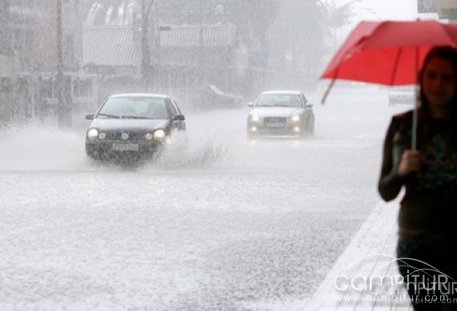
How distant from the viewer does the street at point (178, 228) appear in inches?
322

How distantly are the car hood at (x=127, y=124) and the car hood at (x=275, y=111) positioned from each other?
11.4 metres

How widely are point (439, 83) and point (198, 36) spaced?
79.3 m

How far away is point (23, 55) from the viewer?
49.8m

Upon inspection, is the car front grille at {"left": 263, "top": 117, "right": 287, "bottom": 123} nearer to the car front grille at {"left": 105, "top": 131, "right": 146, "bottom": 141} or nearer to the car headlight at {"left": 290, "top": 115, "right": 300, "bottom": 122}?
the car headlight at {"left": 290, "top": 115, "right": 300, "bottom": 122}

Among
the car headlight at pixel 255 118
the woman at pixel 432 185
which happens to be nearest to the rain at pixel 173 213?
the car headlight at pixel 255 118

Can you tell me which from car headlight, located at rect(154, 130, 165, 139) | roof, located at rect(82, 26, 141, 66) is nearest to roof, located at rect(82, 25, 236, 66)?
roof, located at rect(82, 26, 141, 66)

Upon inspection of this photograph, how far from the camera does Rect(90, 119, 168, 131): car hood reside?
20.3m

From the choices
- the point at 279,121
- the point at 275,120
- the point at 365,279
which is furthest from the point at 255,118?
the point at 365,279

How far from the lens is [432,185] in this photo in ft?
14.8

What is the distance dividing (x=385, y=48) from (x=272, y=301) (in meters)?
3.22

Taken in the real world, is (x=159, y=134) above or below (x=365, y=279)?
below

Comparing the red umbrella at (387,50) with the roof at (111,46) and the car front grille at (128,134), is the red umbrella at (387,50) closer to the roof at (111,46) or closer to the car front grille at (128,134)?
the car front grille at (128,134)

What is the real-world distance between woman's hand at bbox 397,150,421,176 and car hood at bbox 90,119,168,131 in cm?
1603

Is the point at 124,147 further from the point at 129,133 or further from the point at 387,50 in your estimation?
the point at 387,50
